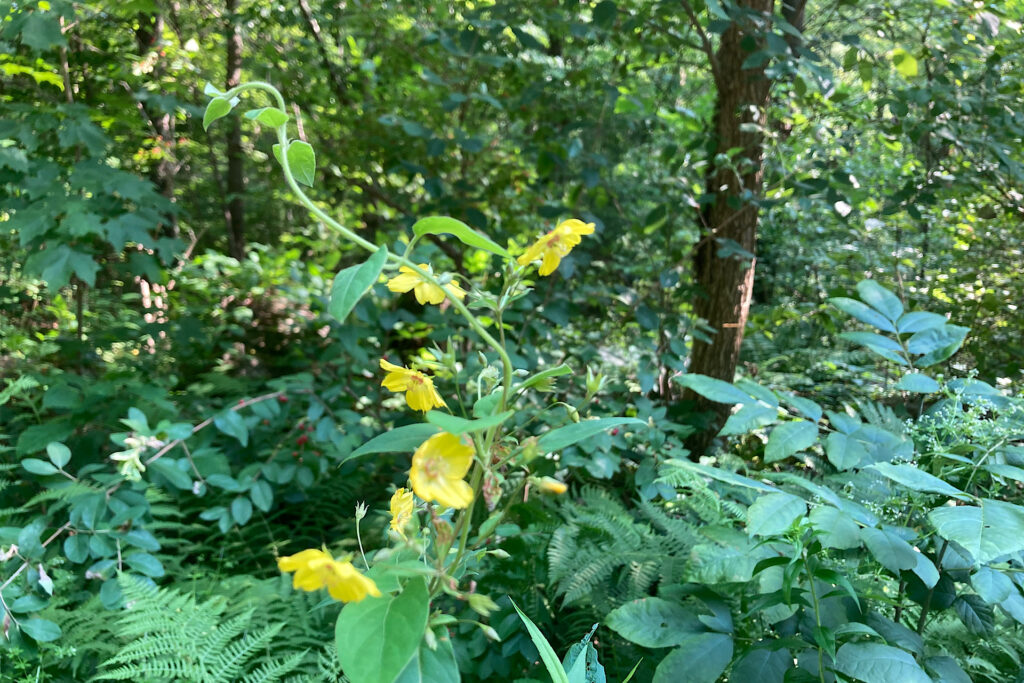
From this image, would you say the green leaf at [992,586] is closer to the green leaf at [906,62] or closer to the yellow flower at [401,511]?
the yellow flower at [401,511]

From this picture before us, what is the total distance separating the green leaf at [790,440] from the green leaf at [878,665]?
0.32 meters

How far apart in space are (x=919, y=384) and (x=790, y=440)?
0.31m

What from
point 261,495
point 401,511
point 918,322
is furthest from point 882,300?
point 261,495

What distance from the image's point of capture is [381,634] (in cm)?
54

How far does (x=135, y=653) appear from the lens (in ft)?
4.17

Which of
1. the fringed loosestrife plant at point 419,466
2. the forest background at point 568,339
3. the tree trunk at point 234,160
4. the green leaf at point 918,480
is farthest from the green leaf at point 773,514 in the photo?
the tree trunk at point 234,160

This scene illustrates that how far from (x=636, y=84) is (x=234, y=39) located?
2.44 meters

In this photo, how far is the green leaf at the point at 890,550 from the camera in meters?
0.89

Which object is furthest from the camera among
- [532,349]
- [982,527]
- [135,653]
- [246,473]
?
[532,349]

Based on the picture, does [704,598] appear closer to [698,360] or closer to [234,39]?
[698,360]

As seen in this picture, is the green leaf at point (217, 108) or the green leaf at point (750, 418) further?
the green leaf at point (750, 418)

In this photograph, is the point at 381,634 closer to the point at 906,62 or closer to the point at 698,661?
the point at 698,661

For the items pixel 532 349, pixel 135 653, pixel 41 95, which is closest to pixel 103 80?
pixel 41 95

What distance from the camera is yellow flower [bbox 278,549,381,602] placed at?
0.51 metres
